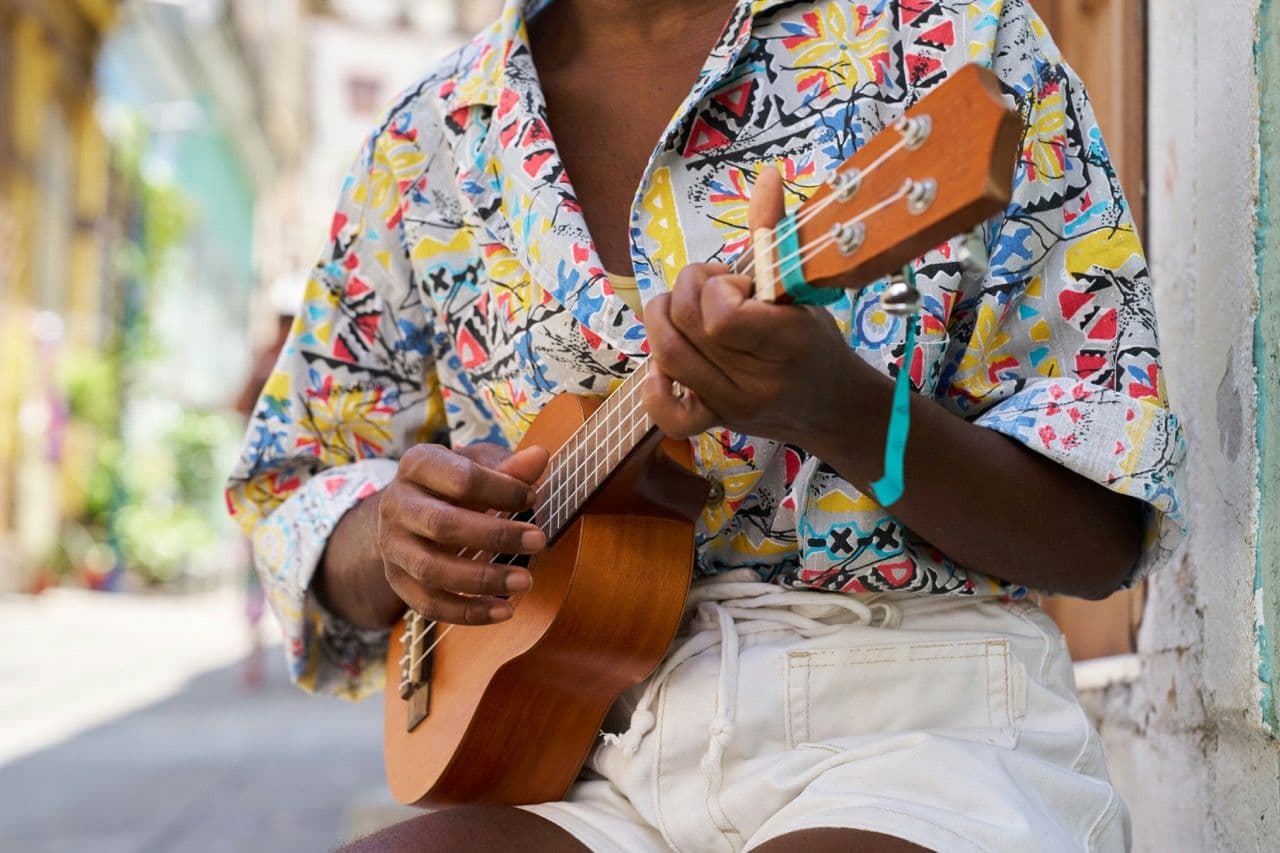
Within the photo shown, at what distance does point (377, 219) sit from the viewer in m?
1.84

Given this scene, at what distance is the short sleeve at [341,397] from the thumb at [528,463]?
37 centimetres

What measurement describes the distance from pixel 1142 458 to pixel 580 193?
0.69m

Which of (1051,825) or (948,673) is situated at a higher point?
(948,673)

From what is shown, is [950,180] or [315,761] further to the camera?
[315,761]

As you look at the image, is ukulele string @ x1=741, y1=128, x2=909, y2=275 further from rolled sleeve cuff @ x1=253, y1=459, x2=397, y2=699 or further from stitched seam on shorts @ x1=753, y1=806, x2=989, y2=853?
rolled sleeve cuff @ x1=253, y1=459, x2=397, y2=699

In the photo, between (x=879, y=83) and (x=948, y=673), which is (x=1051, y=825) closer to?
(x=948, y=673)

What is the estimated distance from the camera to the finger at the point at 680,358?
1.10 m

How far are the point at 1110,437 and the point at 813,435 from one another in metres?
0.29

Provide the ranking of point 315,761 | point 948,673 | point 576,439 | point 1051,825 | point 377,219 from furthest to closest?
point 315,761 → point 377,219 → point 576,439 → point 948,673 → point 1051,825

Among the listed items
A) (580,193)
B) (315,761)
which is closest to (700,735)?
(580,193)

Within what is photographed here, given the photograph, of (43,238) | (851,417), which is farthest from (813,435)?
(43,238)

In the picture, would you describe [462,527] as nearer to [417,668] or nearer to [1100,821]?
[417,668]

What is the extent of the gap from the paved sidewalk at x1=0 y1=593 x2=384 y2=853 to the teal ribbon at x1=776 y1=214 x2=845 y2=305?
2.33 metres

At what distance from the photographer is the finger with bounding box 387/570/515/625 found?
147 centimetres
